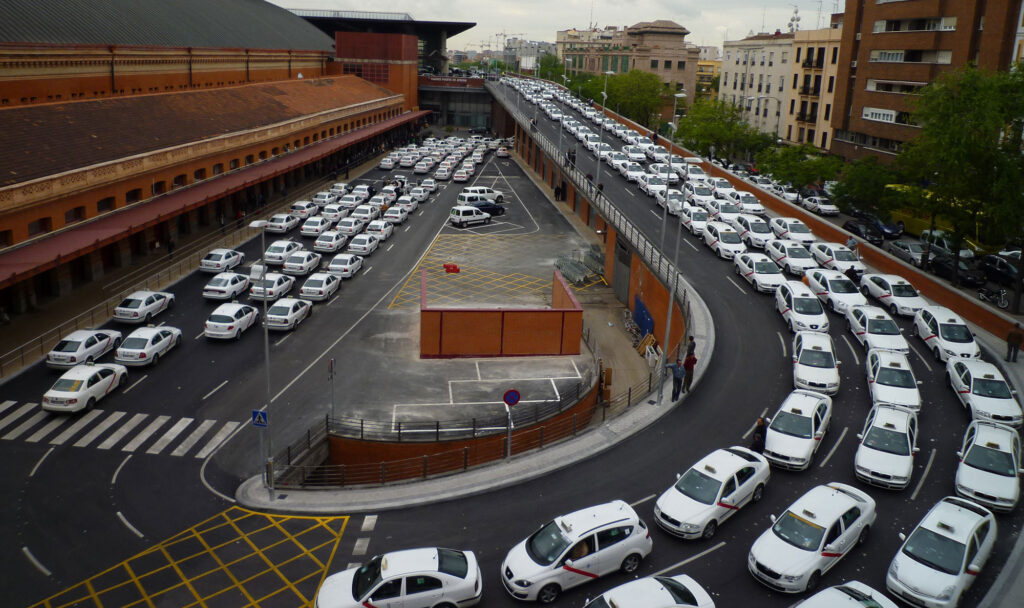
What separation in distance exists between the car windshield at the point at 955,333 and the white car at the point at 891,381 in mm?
3316

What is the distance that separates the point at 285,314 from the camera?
112 ft

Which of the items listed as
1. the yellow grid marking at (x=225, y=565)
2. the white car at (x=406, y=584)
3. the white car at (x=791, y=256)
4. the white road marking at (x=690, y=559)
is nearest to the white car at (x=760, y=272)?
the white car at (x=791, y=256)

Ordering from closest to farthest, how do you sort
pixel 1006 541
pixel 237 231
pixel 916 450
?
pixel 1006 541 → pixel 916 450 → pixel 237 231

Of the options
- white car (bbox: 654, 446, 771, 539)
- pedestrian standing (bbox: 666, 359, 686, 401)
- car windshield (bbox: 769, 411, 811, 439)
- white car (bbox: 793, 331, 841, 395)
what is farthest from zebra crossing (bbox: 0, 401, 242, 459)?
white car (bbox: 793, 331, 841, 395)

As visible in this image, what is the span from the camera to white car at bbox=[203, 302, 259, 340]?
1261 inches

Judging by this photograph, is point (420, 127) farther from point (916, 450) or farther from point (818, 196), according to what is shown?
→ point (916, 450)

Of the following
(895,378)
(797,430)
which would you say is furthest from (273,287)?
(895,378)

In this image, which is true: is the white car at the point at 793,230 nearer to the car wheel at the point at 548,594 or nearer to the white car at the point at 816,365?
the white car at the point at 816,365

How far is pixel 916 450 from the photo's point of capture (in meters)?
20.9

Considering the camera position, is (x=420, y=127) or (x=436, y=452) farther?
(x=420, y=127)

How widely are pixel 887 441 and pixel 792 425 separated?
2.47 meters

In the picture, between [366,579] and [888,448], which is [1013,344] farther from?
[366,579]

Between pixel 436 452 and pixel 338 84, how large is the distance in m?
77.3

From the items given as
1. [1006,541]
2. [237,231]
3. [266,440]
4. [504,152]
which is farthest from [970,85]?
[504,152]
